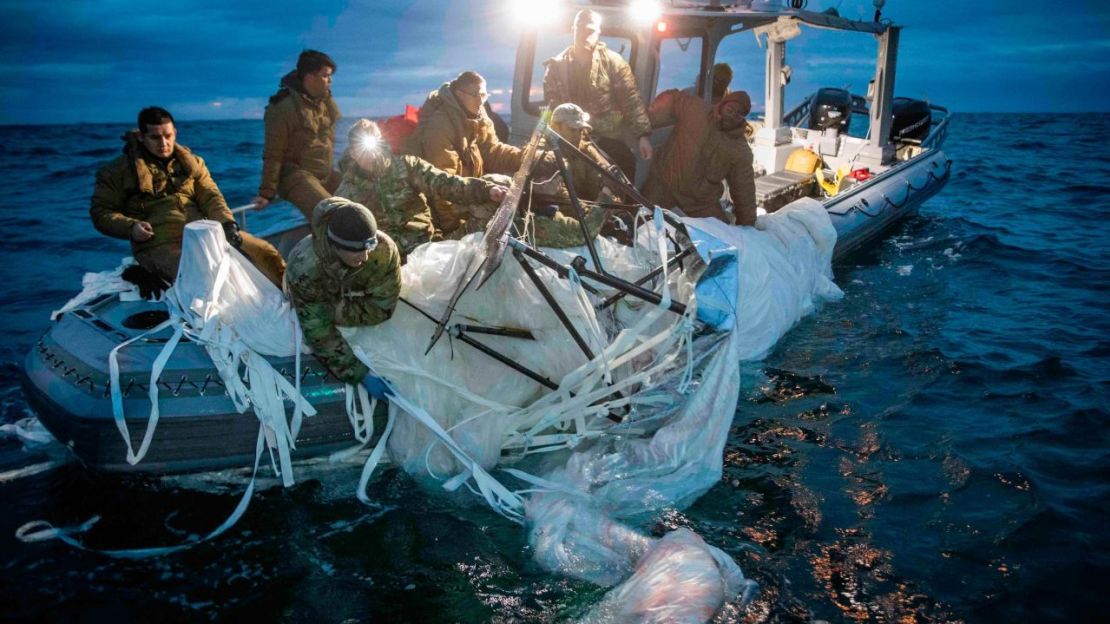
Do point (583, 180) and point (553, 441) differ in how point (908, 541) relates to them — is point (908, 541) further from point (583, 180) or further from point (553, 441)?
point (583, 180)

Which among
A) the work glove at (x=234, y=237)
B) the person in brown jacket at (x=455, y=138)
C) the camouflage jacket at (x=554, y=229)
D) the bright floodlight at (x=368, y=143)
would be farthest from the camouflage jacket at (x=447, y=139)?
the work glove at (x=234, y=237)

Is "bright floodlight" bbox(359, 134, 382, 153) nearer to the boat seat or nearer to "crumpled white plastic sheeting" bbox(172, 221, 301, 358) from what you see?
"crumpled white plastic sheeting" bbox(172, 221, 301, 358)

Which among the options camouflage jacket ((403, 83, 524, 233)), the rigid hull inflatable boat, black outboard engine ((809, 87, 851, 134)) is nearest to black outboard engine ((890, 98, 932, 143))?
the rigid hull inflatable boat

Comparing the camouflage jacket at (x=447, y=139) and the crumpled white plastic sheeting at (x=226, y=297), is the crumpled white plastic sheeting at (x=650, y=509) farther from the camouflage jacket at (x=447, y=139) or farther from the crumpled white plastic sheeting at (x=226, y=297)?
the camouflage jacket at (x=447, y=139)

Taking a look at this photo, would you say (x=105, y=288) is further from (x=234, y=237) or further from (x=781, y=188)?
A: (x=781, y=188)

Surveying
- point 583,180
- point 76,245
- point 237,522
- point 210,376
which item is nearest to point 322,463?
point 237,522

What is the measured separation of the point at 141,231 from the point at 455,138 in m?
2.29

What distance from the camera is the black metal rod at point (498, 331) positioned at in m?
4.25

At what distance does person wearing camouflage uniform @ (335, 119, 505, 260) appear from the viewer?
179 inches

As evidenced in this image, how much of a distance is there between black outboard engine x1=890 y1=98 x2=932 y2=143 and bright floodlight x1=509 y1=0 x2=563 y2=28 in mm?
8020

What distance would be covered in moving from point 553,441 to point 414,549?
3.40ft

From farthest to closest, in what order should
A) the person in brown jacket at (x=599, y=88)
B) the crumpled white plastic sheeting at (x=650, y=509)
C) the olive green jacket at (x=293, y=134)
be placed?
the person in brown jacket at (x=599, y=88) < the olive green jacket at (x=293, y=134) < the crumpled white plastic sheeting at (x=650, y=509)

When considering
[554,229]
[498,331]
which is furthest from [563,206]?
[498,331]

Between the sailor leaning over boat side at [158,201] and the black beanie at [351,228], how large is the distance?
1351mm
